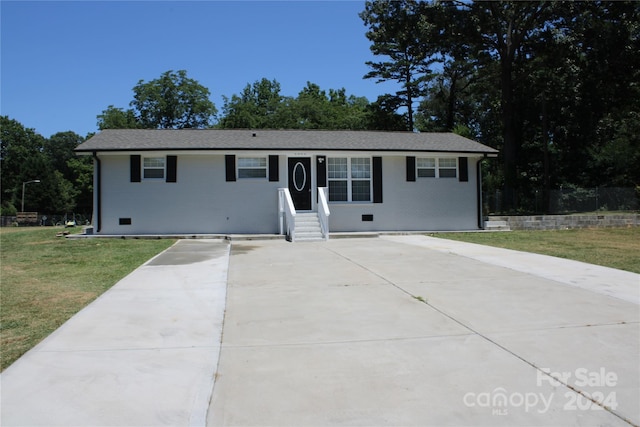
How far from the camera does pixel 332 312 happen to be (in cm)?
550

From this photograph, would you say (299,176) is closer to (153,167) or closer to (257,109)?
(153,167)

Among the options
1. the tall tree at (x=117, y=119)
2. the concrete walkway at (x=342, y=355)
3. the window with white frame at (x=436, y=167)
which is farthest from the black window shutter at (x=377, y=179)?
the tall tree at (x=117, y=119)

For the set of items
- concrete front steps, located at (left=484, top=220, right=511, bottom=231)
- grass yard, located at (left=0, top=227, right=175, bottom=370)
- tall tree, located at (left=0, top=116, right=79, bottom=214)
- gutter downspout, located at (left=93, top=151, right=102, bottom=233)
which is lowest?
grass yard, located at (left=0, top=227, right=175, bottom=370)

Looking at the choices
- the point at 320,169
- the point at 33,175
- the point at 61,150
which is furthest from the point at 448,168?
the point at 61,150

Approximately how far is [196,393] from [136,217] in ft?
45.3

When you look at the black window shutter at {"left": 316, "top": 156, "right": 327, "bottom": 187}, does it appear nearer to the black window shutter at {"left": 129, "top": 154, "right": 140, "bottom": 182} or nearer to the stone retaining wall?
the black window shutter at {"left": 129, "top": 154, "right": 140, "bottom": 182}

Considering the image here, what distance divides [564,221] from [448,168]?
5671mm

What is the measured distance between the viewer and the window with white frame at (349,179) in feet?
55.6

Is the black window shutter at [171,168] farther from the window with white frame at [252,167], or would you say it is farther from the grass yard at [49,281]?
the grass yard at [49,281]

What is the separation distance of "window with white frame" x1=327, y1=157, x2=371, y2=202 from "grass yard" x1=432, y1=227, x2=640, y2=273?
3.15m

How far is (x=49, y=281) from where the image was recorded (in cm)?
734

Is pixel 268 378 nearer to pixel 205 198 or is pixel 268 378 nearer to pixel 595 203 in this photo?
pixel 205 198

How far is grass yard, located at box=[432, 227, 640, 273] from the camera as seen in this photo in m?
9.65

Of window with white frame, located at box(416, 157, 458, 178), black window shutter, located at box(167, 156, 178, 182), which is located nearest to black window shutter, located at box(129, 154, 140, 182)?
black window shutter, located at box(167, 156, 178, 182)
